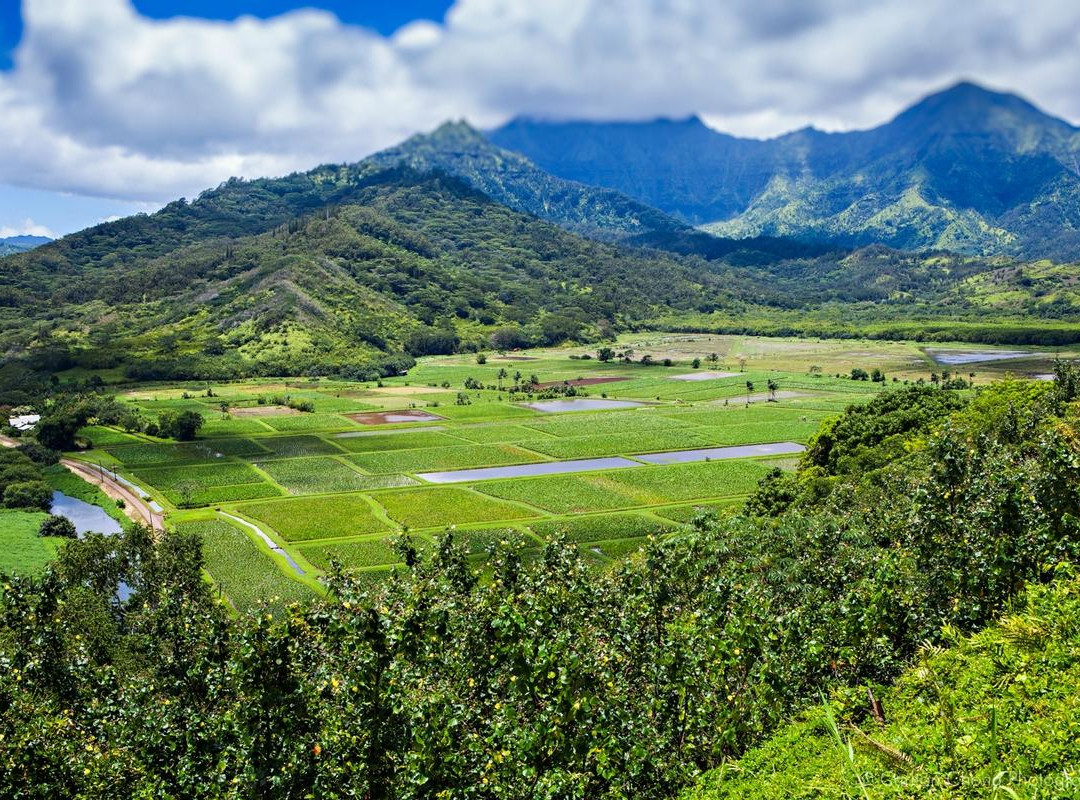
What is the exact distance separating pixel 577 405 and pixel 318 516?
86.6 meters

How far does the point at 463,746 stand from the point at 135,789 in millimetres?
9515

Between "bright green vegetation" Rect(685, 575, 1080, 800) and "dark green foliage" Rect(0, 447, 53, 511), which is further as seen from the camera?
"dark green foliage" Rect(0, 447, 53, 511)

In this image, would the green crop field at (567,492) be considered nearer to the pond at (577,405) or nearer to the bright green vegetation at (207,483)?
the bright green vegetation at (207,483)

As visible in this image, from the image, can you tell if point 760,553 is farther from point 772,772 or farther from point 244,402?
point 244,402

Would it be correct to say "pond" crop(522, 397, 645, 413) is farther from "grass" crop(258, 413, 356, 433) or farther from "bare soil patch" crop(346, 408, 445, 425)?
"grass" crop(258, 413, 356, 433)

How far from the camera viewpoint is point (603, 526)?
270ft

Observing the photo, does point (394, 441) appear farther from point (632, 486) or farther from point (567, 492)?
point (632, 486)

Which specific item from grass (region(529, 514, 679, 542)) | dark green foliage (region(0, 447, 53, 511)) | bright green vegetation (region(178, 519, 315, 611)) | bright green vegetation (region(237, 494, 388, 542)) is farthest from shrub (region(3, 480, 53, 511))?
grass (region(529, 514, 679, 542))

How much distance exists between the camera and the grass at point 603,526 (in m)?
79.7

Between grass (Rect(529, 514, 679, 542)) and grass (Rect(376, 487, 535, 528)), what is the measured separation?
5696mm

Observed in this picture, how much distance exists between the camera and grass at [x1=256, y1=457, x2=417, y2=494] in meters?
101

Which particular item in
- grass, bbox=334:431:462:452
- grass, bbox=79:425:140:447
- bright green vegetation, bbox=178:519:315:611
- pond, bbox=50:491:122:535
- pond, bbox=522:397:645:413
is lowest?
bright green vegetation, bbox=178:519:315:611

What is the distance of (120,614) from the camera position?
5538 cm

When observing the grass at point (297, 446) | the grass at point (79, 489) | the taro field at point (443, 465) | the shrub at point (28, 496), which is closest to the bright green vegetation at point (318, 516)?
the taro field at point (443, 465)
